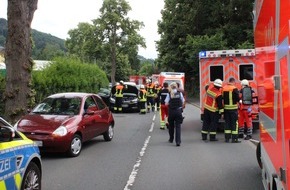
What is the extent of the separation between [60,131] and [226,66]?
7874 mm

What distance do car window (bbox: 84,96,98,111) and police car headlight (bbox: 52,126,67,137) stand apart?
4.82ft

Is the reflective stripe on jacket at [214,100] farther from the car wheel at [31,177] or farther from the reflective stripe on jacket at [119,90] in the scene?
the reflective stripe on jacket at [119,90]

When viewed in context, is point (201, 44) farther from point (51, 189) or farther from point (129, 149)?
point (51, 189)

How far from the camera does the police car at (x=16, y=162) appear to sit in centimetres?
469

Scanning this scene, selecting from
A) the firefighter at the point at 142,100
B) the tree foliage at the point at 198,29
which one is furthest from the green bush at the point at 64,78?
the tree foliage at the point at 198,29

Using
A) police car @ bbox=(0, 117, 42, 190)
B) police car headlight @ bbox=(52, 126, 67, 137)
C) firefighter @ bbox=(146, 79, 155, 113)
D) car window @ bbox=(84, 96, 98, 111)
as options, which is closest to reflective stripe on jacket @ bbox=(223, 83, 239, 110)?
car window @ bbox=(84, 96, 98, 111)

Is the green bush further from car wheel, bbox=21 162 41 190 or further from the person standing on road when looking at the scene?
car wheel, bbox=21 162 41 190

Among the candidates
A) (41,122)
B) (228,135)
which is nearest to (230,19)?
(228,135)

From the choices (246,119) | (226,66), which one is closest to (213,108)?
(246,119)

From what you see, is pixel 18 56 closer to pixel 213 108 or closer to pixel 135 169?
pixel 135 169

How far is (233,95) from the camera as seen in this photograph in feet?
38.3

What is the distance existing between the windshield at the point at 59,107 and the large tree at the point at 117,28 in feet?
173

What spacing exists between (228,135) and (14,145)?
8093 mm

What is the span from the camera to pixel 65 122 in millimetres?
9648
